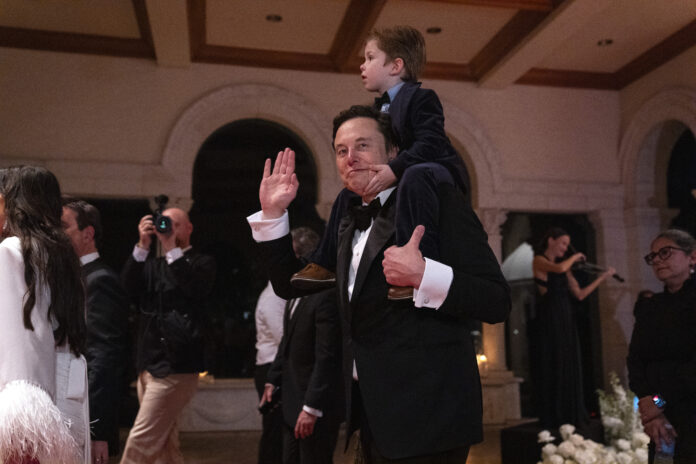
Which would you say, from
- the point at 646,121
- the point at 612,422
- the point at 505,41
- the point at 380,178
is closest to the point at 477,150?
the point at 505,41

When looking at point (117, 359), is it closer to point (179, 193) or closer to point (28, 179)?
point (28, 179)

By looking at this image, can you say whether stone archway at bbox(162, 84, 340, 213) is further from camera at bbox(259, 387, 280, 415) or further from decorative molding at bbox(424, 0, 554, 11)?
camera at bbox(259, 387, 280, 415)

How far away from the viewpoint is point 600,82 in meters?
8.39

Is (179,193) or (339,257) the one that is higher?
(179,193)

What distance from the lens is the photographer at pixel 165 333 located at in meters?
3.49

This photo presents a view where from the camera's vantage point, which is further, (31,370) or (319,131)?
(319,131)

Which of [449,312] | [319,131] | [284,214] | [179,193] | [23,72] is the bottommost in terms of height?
[449,312]

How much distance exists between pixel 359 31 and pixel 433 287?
576cm

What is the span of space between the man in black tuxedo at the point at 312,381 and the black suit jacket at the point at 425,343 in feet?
4.96

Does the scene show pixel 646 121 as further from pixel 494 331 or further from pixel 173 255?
pixel 173 255

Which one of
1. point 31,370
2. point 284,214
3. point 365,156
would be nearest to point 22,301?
point 31,370

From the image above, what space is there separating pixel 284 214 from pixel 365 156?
254mm

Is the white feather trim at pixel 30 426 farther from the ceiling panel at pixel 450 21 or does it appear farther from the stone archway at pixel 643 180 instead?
the stone archway at pixel 643 180

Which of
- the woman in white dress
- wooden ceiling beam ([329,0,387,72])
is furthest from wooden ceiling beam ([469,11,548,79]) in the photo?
the woman in white dress
